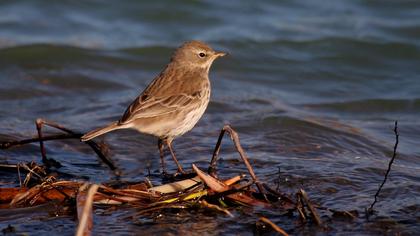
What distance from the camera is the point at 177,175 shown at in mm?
6977

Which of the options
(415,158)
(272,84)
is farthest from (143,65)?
(415,158)

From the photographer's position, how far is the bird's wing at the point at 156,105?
7656 mm

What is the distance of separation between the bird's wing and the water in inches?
23.2

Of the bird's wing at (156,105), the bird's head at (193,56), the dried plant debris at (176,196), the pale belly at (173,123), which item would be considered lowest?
the dried plant debris at (176,196)

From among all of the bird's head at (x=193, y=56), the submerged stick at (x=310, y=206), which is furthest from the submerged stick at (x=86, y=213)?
the bird's head at (x=193, y=56)

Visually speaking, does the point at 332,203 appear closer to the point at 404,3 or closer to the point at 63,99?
the point at 63,99

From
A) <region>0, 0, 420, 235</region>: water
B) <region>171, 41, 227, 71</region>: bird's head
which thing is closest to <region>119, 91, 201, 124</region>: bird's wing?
<region>0, 0, 420, 235</region>: water

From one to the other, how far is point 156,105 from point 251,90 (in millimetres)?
4193

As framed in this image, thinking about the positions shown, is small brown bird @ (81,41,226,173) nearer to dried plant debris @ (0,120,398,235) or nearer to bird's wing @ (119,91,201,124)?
bird's wing @ (119,91,201,124)

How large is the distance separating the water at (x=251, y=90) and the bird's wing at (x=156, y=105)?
590 mm

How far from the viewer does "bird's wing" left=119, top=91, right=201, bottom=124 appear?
7.66 metres

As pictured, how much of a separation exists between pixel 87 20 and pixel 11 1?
2.05m

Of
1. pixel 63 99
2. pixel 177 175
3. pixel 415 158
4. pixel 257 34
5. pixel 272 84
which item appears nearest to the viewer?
pixel 177 175

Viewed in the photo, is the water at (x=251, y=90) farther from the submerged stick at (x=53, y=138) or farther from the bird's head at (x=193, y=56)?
the bird's head at (x=193, y=56)
